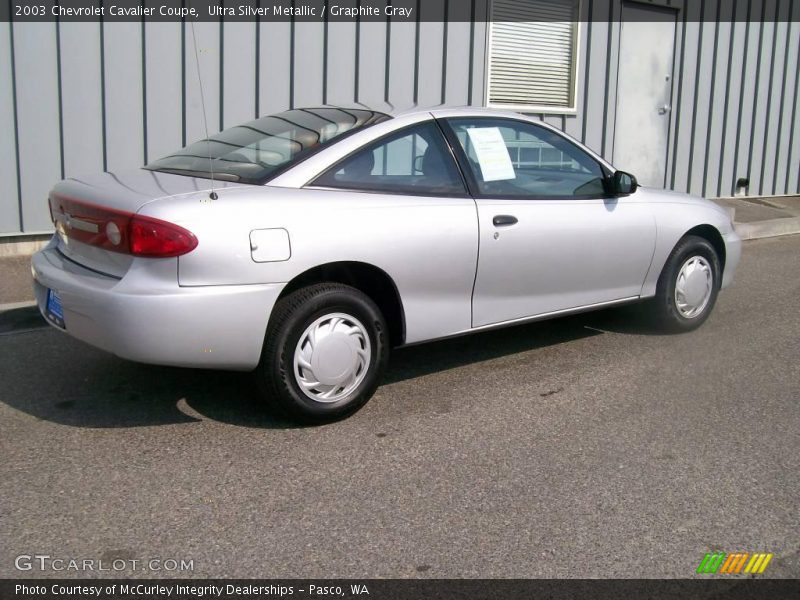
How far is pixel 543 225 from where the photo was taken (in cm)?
505

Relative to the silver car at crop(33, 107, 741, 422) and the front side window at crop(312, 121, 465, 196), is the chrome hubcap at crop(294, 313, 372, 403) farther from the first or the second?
the front side window at crop(312, 121, 465, 196)

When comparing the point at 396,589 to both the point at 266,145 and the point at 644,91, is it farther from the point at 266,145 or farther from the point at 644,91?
the point at 644,91

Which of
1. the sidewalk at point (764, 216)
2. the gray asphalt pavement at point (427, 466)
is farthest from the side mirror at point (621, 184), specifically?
the sidewalk at point (764, 216)

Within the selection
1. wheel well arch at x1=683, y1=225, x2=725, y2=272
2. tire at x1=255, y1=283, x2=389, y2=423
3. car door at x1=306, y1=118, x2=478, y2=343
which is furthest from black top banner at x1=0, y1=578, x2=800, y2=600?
wheel well arch at x1=683, y1=225, x2=725, y2=272

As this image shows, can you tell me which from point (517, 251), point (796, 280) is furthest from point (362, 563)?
point (796, 280)

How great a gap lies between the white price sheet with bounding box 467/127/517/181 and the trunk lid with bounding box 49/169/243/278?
144 cm

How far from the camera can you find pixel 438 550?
3.25 meters

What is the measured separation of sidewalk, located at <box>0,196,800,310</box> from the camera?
21.8ft

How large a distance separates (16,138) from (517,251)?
4536 mm

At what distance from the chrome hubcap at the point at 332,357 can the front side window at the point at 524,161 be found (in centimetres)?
113

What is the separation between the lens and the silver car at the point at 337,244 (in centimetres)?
392

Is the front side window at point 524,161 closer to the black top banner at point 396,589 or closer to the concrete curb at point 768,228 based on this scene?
the black top banner at point 396,589

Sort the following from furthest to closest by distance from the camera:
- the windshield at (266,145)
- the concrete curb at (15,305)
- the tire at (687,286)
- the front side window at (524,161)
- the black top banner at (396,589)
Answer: the concrete curb at (15,305) → the tire at (687,286) → the front side window at (524,161) → the windshield at (266,145) → the black top banner at (396,589)

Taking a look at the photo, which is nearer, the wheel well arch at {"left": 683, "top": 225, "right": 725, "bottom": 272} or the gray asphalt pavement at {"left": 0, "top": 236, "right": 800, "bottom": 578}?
the gray asphalt pavement at {"left": 0, "top": 236, "right": 800, "bottom": 578}
